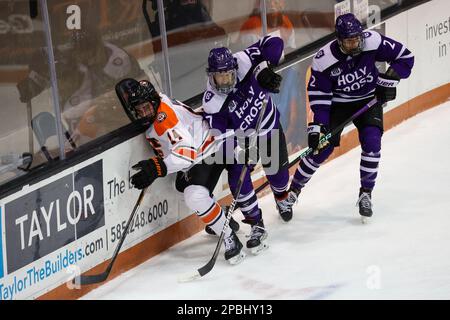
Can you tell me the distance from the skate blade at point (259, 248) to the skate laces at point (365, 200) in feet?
1.99

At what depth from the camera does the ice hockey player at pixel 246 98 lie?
5848 mm

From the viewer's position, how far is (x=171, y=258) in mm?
6051

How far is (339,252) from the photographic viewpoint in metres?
5.99

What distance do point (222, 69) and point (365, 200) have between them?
1.15 m

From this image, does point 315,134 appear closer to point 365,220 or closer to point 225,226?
point 365,220

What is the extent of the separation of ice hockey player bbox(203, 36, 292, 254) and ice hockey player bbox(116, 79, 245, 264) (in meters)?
0.11

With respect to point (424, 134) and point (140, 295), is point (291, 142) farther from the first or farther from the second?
point (140, 295)

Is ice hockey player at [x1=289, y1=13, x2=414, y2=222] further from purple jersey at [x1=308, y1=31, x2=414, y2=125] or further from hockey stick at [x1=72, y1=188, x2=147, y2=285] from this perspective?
hockey stick at [x1=72, y1=188, x2=147, y2=285]

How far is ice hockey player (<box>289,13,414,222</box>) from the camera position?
623cm

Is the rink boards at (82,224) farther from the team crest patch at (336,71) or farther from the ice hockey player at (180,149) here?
the team crest patch at (336,71)

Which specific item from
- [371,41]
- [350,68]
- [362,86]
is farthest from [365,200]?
[371,41]

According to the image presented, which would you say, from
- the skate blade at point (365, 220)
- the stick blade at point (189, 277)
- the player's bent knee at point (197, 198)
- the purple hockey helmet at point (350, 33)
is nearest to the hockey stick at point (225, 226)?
the stick blade at point (189, 277)

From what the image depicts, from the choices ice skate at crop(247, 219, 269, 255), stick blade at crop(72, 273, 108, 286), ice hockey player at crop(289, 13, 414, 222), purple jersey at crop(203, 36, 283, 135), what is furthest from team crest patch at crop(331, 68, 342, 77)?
stick blade at crop(72, 273, 108, 286)

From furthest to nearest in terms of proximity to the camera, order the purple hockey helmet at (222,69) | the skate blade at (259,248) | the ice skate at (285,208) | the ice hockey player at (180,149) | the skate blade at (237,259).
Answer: the ice skate at (285,208) < the skate blade at (259,248) < the skate blade at (237,259) < the purple hockey helmet at (222,69) < the ice hockey player at (180,149)
